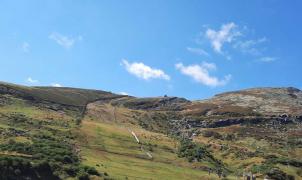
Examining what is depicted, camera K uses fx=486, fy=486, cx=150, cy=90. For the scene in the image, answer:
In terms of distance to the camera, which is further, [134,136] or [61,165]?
[134,136]

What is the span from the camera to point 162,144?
166 metres

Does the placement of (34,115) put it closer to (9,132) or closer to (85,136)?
(85,136)

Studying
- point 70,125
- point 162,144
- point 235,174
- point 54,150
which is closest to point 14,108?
point 70,125

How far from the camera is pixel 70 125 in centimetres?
16662

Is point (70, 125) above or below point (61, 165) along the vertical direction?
above

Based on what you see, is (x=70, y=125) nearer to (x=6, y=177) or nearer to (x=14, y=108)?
(x=14, y=108)

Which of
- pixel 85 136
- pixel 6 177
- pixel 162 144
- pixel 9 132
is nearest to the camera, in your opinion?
pixel 6 177

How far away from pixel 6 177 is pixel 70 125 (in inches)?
3289

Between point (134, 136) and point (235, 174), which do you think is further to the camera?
point (134, 136)

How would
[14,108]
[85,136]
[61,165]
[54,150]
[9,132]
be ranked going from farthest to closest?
1. [14,108]
2. [85,136]
3. [9,132]
4. [54,150]
5. [61,165]

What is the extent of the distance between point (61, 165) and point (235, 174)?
184 feet

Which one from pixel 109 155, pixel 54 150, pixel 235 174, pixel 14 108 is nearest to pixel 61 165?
pixel 54 150

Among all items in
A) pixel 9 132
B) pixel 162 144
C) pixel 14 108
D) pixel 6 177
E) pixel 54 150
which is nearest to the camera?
pixel 6 177

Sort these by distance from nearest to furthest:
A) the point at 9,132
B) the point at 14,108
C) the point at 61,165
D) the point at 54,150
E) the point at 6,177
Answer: the point at 6,177
the point at 61,165
the point at 54,150
the point at 9,132
the point at 14,108
